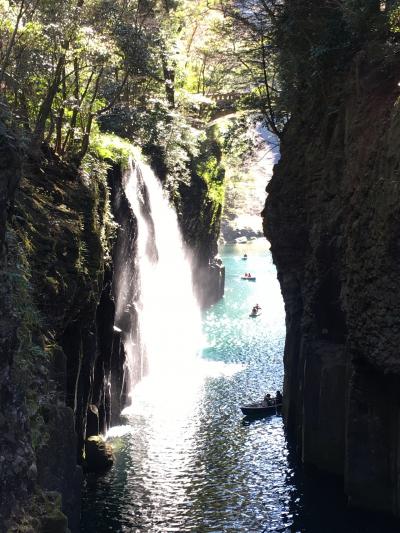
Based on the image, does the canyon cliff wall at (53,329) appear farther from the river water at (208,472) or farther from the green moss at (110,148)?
the river water at (208,472)

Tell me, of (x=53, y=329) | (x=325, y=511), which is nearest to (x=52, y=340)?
(x=53, y=329)

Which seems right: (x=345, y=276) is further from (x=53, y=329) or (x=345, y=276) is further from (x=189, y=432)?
→ (x=189, y=432)

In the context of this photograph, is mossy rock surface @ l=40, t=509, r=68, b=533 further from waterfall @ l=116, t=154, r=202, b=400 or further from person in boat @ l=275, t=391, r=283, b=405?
waterfall @ l=116, t=154, r=202, b=400

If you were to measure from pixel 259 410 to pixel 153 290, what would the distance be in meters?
15.5

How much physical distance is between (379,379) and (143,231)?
2164 centimetres

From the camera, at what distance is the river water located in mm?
20656

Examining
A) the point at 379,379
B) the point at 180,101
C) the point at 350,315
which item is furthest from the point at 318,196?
the point at 180,101

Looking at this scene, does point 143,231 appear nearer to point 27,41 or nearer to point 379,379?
point 27,41

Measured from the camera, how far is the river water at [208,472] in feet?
67.8

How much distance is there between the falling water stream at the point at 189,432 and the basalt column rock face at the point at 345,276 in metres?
1.73

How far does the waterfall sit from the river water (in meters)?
2.46

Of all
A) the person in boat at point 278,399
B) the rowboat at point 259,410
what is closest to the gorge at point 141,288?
the rowboat at point 259,410

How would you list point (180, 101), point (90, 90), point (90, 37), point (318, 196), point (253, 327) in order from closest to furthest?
point (90, 37) → point (318, 196) → point (90, 90) → point (180, 101) → point (253, 327)

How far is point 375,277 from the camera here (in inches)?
799
